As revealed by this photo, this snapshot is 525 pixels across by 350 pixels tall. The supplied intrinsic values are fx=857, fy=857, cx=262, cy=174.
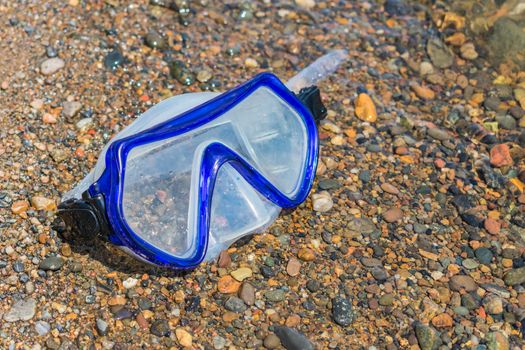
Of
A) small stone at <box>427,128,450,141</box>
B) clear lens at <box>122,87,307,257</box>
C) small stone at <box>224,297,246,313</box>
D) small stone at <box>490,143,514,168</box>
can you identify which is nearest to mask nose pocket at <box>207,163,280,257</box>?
clear lens at <box>122,87,307,257</box>

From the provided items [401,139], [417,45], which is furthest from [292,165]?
[417,45]

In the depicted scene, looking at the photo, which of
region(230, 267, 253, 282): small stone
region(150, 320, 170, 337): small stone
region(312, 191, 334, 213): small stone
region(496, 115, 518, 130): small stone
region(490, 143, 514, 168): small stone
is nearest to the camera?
region(150, 320, 170, 337): small stone

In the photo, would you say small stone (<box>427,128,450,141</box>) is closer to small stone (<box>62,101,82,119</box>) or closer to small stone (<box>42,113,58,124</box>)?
small stone (<box>62,101,82,119</box>)

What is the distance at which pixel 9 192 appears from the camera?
4.23 metres

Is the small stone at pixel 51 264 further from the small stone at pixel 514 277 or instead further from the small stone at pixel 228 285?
the small stone at pixel 514 277

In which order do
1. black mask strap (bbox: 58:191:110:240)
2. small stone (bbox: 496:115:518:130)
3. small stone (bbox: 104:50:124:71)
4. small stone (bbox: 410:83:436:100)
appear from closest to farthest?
black mask strap (bbox: 58:191:110:240), small stone (bbox: 104:50:124:71), small stone (bbox: 496:115:518:130), small stone (bbox: 410:83:436:100)

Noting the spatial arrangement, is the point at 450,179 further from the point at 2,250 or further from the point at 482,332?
the point at 2,250

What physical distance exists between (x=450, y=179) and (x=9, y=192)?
233 cm

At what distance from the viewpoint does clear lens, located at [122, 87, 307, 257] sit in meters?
3.86

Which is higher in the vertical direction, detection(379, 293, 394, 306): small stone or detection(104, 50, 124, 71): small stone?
detection(104, 50, 124, 71): small stone

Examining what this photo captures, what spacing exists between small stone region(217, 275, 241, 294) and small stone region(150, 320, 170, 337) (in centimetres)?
32

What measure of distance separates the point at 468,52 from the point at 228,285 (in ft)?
8.28

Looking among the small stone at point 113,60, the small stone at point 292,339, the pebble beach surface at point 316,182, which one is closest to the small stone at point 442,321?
the pebble beach surface at point 316,182

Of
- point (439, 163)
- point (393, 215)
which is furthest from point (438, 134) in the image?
point (393, 215)
